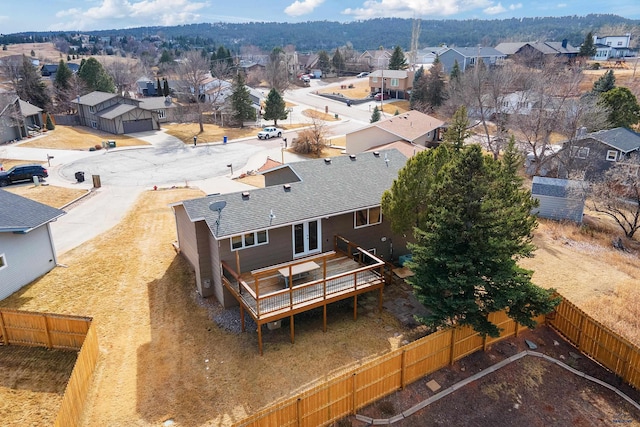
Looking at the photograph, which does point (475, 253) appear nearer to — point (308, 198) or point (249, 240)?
point (308, 198)

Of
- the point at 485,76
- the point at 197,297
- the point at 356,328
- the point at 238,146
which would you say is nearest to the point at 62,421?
the point at 197,297

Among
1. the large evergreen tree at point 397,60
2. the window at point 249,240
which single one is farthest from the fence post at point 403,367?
the large evergreen tree at point 397,60

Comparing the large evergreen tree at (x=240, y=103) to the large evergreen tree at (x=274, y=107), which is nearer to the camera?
the large evergreen tree at (x=274, y=107)

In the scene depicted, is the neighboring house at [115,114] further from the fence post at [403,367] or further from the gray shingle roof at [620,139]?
the fence post at [403,367]

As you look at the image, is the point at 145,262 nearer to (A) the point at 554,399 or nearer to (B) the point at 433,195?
(B) the point at 433,195

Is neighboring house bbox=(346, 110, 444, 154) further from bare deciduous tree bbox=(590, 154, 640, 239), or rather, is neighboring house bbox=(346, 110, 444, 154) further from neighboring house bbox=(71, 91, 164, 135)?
neighboring house bbox=(71, 91, 164, 135)

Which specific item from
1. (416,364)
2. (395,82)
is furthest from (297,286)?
(395,82)
